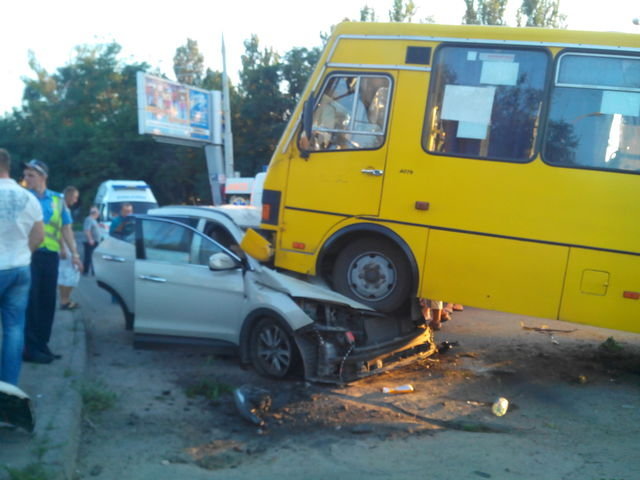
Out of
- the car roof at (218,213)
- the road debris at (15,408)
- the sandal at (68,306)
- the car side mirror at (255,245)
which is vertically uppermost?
the car roof at (218,213)

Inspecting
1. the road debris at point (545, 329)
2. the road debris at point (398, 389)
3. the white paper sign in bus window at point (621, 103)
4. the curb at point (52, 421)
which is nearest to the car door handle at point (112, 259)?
the curb at point (52, 421)

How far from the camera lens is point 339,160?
7.06 m

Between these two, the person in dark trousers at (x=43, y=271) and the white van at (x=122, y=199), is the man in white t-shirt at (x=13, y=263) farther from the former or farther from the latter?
the white van at (x=122, y=199)

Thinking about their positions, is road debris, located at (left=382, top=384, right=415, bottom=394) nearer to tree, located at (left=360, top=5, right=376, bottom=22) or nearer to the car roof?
the car roof

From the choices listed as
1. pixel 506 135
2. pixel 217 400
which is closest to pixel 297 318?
pixel 217 400

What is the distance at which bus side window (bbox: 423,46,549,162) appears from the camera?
6505mm

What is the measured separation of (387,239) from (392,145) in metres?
0.97

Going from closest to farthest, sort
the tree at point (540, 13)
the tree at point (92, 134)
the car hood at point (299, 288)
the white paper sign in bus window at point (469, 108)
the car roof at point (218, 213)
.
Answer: the car hood at point (299, 288)
the white paper sign in bus window at point (469, 108)
the car roof at point (218, 213)
the tree at point (540, 13)
the tree at point (92, 134)

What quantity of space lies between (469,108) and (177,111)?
21.3m

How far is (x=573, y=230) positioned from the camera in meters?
6.27

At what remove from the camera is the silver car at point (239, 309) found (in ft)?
20.9

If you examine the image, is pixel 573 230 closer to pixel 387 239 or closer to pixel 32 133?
pixel 387 239

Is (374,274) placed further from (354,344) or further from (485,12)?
(485,12)

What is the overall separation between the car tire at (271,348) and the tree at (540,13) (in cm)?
1409
